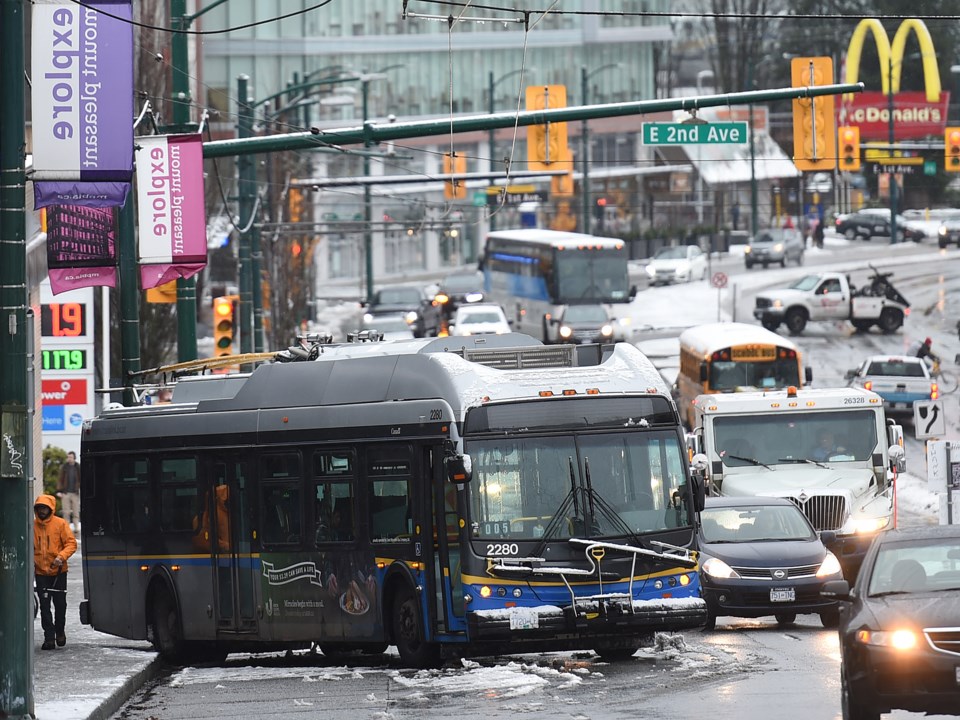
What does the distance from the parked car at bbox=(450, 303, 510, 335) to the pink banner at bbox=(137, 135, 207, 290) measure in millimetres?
36477

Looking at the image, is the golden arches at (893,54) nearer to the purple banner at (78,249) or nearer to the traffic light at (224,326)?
the traffic light at (224,326)

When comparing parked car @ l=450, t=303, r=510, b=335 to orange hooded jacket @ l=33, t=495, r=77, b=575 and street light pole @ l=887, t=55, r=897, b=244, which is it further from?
orange hooded jacket @ l=33, t=495, r=77, b=575

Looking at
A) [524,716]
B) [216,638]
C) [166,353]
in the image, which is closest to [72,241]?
[216,638]

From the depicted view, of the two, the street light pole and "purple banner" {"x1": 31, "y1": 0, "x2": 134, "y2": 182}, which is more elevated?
the street light pole

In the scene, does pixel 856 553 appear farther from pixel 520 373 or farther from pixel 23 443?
pixel 23 443

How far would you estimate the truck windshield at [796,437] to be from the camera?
26953mm

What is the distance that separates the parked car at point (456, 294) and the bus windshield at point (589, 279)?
496cm

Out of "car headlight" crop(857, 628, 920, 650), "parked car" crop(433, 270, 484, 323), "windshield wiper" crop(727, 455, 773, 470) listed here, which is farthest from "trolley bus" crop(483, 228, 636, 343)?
"car headlight" crop(857, 628, 920, 650)

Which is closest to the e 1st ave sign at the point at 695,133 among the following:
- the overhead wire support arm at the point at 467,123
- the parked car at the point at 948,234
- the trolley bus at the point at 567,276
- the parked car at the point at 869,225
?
the overhead wire support arm at the point at 467,123

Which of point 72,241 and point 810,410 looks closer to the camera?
point 72,241

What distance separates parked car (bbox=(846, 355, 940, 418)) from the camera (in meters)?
46.2

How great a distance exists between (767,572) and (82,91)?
902 cm

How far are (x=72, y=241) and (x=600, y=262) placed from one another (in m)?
48.5

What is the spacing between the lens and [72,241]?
63.4 ft
